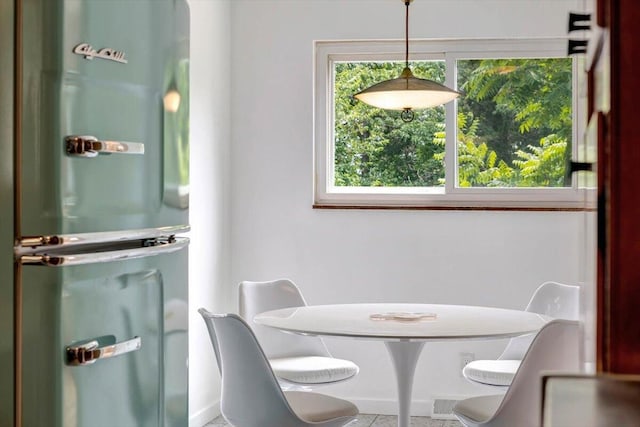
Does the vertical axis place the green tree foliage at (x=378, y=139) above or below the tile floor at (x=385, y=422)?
above

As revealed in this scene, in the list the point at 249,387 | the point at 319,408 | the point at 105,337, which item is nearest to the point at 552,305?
the point at 319,408

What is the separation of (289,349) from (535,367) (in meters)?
1.44

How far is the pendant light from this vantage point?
11.5ft

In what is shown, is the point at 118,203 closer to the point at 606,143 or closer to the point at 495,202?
the point at 606,143

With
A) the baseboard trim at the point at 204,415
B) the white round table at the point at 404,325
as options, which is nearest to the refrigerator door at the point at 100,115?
the white round table at the point at 404,325

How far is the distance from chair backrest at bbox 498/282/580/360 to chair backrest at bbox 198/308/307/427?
1.48 m

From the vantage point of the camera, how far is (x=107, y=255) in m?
1.96

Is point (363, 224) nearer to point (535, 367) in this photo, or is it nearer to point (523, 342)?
point (523, 342)

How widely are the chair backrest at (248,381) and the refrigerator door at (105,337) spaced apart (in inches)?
18.5

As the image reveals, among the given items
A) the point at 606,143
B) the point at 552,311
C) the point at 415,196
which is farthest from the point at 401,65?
the point at 606,143

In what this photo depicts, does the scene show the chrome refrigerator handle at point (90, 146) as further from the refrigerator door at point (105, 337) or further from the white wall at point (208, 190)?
the white wall at point (208, 190)

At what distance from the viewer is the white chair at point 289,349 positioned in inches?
143

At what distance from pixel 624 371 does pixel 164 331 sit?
1.57 metres

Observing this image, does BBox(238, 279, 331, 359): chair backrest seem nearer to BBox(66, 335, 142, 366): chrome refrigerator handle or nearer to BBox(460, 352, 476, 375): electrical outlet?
BBox(460, 352, 476, 375): electrical outlet
